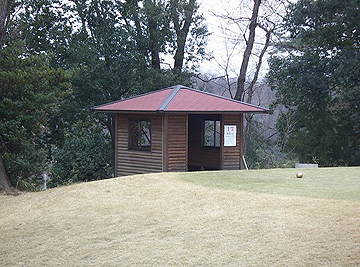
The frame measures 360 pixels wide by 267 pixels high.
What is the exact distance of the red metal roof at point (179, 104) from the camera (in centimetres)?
1429

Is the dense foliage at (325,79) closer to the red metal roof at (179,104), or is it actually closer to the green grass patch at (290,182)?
the red metal roof at (179,104)

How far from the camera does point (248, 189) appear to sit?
859 cm

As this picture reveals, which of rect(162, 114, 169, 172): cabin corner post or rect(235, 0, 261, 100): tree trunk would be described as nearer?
rect(162, 114, 169, 172): cabin corner post

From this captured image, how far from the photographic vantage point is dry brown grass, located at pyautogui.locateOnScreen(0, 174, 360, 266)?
5.41m

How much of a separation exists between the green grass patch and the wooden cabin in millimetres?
3856

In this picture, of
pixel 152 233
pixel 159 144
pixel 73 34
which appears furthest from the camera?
pixel 73 34

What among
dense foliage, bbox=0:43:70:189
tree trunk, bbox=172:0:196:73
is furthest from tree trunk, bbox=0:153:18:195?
tree trunk, bbox=172:0:196:73

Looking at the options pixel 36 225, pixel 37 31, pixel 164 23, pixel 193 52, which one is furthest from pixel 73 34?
pixel 36 225

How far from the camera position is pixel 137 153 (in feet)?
50.4

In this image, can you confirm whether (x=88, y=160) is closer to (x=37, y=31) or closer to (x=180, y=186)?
(x=37, y=31)

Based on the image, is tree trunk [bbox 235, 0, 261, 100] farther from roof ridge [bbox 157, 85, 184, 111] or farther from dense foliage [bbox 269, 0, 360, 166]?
roof ridge [bbox 157, 85, 184, 111]

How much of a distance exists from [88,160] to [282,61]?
8.85 metres

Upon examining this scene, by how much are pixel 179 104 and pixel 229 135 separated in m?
2.02

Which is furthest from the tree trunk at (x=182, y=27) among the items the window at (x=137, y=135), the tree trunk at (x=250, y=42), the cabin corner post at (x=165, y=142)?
the cabin corner post at (x=165, y=142)
